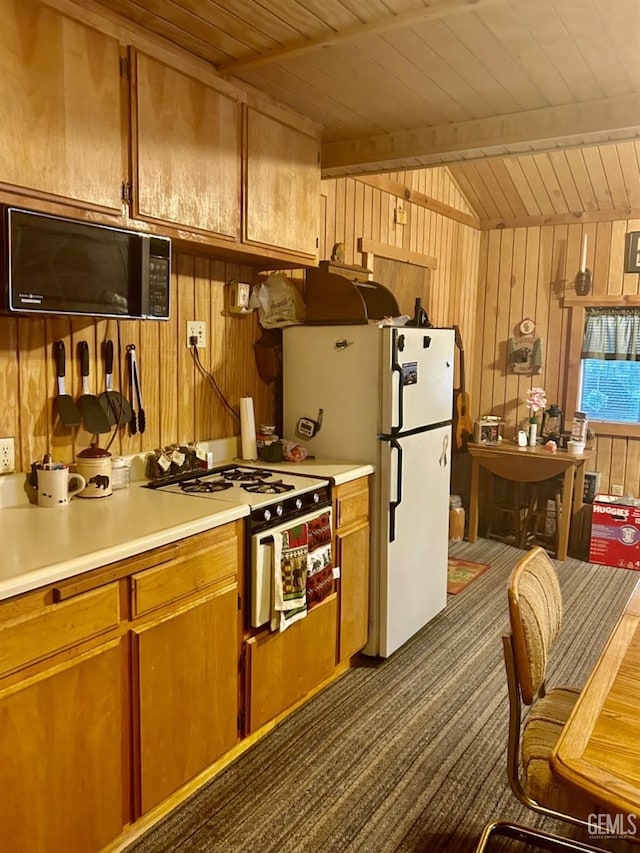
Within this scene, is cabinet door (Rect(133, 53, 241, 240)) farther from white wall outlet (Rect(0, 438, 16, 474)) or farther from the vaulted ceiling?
white wall outlet (Rect(0, 438, 16, 474))

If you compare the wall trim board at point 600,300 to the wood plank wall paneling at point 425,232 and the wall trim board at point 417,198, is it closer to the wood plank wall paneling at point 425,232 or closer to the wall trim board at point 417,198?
the wood plank wall paneling at point 425,232

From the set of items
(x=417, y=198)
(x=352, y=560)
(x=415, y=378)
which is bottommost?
(x=352, y=560)

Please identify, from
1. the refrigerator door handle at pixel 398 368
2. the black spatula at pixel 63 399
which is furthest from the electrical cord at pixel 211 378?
the refrigerator door handle at pixel 398 368

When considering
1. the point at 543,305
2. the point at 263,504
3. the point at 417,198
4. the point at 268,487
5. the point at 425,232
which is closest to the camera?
the point at 263,504

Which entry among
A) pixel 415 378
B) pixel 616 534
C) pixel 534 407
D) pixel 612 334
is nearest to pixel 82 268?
pixel 415 378

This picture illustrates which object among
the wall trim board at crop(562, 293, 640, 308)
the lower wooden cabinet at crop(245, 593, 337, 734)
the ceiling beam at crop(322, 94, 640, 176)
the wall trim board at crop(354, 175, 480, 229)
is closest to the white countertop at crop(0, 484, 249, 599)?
the lower wooden cabinet at crop(245, 593, 337, 734)

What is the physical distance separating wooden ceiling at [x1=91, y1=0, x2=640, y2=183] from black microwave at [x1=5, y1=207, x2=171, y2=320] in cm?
70

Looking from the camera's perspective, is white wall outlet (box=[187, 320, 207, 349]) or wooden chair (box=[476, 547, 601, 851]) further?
white wall outlet (box=[187, 320, 207, 349])

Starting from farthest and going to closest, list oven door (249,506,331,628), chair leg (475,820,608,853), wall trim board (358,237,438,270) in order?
wall trim board (358,237,438,270)
oven door (249,506,331,628)
chair leg (475,820,608,853)

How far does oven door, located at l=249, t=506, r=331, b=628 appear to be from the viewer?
229 cm

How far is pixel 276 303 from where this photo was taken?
3.21 meters

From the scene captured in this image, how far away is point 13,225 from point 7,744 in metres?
1.33

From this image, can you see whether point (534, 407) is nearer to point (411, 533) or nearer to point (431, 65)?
point (411, 533)

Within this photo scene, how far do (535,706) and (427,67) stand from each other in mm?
2151
